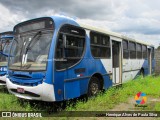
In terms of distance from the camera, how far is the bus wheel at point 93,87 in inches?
335

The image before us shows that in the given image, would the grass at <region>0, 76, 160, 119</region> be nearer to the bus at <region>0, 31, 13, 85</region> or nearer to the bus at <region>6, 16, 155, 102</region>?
the bus at <region>6, 16, 155, 102</region>

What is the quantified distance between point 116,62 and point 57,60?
16.3 ft

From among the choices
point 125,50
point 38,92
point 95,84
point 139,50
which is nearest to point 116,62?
point 125,50

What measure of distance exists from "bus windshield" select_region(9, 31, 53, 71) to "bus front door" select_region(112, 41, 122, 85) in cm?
442

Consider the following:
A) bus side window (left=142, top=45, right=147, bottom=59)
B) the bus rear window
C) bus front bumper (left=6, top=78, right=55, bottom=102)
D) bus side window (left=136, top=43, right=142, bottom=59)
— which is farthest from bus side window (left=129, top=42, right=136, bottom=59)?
bus front bumper (left=6, top=78, right=55, bottom=102)

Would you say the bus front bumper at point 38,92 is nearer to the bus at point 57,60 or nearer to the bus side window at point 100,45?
the bus at point 57,60

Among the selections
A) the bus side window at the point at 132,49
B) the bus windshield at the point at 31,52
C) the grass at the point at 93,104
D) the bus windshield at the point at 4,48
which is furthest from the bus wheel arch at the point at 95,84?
the bus side window at the point at 132,49

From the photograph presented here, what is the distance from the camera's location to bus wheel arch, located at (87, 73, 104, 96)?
8.52 meters

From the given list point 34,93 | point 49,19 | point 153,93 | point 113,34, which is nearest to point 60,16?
point 49,19

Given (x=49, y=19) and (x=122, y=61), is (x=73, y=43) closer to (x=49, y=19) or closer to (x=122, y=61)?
(x=49, y=19)

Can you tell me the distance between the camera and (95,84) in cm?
888

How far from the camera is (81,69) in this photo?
25.7ft

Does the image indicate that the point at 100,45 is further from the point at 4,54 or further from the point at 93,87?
the point at 4,54

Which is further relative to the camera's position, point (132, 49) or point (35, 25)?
point (132, 49)
